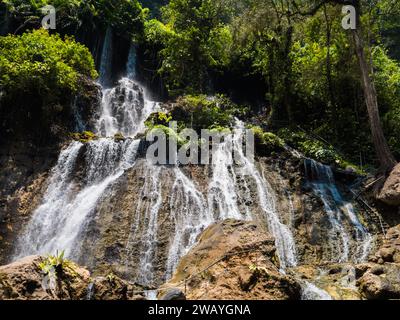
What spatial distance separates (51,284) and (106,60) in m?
19.4

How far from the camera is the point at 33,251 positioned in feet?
38.2

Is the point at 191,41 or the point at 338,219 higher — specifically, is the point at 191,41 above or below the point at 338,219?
above

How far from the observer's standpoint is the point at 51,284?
6062mm

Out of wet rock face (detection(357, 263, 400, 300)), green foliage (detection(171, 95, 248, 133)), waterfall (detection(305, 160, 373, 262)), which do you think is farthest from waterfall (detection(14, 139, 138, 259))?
wet rock face (detection(357, 263, 400, 300))

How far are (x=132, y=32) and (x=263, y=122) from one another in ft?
35.3

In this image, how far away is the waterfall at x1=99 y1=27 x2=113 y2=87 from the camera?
22609mm

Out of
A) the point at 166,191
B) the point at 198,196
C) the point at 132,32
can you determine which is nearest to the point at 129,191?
the point at 166,191

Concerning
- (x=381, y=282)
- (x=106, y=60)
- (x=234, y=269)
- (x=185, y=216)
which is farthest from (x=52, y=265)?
(x=106, y=60)

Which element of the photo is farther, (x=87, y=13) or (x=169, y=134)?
(x=87, y=13)

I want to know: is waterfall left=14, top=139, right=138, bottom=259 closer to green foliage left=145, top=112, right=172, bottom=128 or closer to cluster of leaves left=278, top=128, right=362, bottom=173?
green foliage left=145, top=112, right=172, bottom=128

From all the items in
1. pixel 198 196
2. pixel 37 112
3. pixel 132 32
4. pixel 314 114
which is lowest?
pixel 198 196

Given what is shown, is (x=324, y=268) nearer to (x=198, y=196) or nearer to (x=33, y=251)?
(x=198, y=196)

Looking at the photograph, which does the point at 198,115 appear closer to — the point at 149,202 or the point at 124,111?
the point at 124,111

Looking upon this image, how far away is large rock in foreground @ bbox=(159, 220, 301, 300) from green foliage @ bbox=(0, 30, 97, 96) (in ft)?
34.8
